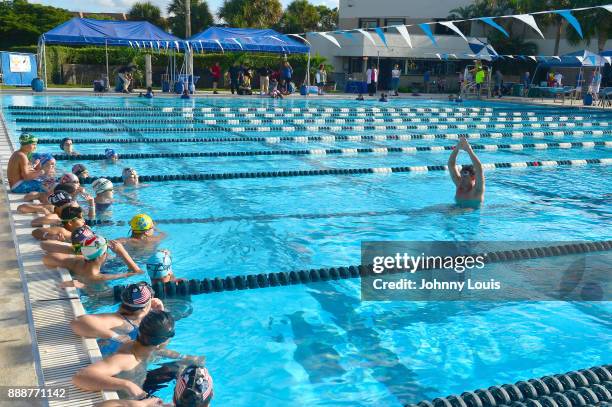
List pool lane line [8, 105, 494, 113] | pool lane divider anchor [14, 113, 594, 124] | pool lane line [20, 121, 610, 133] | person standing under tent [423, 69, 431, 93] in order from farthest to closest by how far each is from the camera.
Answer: person standing under tent [423, 69, 431, 93]
pool lane line [8, 105, 494, 113]
pool lane divider anchor [14, 113, 594, 124]
pool lane line [20, 121, 610, 133]

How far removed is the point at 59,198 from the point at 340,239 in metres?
2.86

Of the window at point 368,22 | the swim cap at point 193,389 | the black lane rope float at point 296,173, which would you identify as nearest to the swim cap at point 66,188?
the black lane rope float at point 296,173

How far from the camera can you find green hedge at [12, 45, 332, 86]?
1117 inches

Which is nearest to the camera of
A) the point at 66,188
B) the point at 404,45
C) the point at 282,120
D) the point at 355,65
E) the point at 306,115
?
the point at 66,188

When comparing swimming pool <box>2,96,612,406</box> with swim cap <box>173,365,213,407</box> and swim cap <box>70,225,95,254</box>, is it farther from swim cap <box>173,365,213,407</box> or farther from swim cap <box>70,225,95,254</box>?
swim cap <box>173,365,213,407</box>

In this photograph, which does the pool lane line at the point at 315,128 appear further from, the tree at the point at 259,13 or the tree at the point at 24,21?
the tree at the point at 259,13

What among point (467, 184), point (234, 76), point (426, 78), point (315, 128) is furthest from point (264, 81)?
point (467, 184)

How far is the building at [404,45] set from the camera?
3344 centimetres

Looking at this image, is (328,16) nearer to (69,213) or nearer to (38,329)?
(69,213)

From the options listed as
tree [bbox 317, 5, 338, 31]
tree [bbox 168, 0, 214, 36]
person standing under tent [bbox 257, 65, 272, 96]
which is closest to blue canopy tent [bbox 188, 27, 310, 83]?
person standing under tent [bbox 257, 65, 272, 96]

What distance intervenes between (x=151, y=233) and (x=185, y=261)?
440 mm

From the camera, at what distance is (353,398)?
→ 359 cm

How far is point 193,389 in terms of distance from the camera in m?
2.42

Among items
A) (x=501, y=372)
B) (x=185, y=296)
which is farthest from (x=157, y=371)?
(x=501, y=372)
